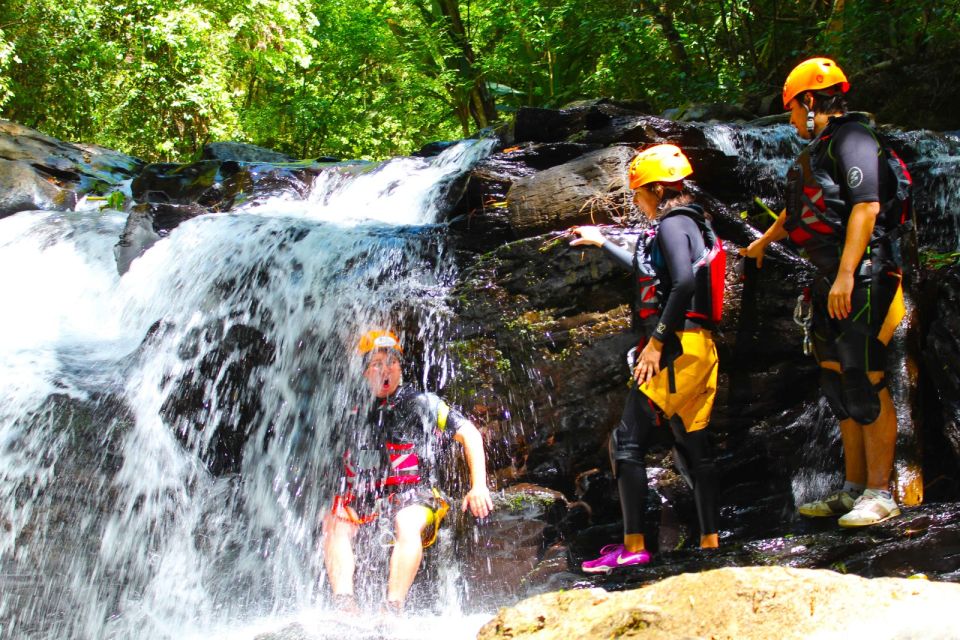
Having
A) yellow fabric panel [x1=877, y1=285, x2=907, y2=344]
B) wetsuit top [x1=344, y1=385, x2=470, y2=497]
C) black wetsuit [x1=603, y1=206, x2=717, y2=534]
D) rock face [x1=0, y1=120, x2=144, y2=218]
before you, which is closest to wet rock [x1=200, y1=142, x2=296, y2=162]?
rock face [x1=0, y1=120, x2=144, y2=218]

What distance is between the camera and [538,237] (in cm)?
579

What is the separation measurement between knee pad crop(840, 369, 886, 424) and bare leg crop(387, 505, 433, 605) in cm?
226

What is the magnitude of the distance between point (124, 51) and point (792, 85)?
660 inches

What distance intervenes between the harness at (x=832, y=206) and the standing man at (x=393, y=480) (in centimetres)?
Answer: 203

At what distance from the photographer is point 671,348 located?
3.79m

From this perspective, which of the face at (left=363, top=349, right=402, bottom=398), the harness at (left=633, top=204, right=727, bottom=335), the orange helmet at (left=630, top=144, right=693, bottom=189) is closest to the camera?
the harness at (left=633, top=204, right=727, bottom=335)

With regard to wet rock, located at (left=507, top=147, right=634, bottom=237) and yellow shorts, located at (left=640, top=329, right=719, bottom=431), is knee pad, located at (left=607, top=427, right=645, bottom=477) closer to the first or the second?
yellow shorts, located at (left=640, top=329, right=719, bottom=431)

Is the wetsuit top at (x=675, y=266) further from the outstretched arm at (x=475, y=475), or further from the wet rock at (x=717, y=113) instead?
the wet rock at (x=717, y=113)

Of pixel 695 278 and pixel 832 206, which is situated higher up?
pixel 832 206

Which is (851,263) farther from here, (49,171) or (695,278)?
(49,171)

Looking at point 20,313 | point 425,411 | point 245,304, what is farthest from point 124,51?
point 425,411

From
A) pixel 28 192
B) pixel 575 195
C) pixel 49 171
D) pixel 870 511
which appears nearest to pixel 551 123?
pixel 575 195

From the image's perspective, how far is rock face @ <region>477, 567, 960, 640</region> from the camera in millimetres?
2086

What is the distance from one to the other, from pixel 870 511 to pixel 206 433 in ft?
14.7
